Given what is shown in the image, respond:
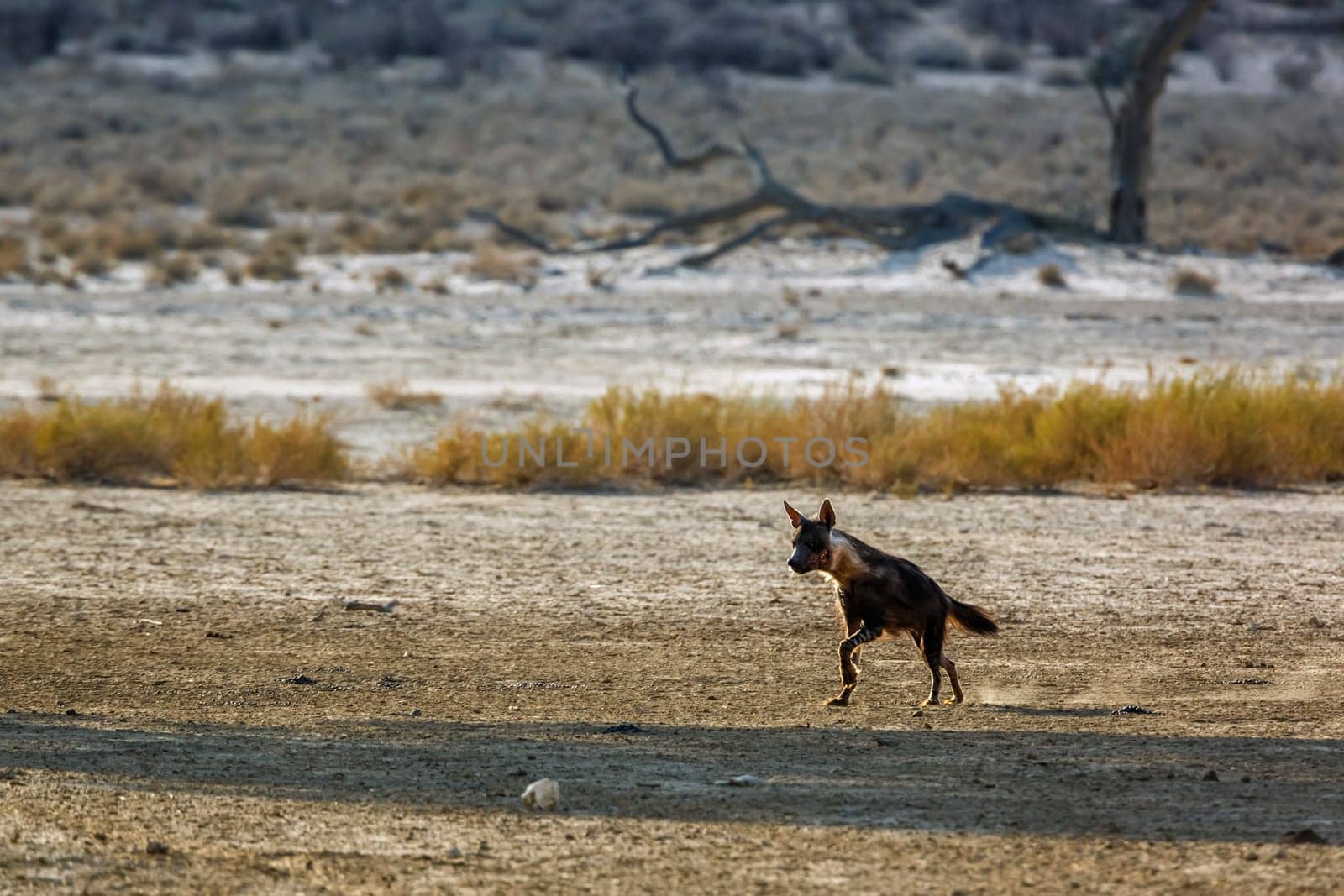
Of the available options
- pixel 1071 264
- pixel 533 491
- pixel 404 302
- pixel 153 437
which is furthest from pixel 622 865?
pixel 1071 264

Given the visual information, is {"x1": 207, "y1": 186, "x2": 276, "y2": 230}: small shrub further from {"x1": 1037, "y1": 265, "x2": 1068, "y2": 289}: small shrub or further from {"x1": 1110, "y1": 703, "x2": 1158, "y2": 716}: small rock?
{"x1": 1110, "y1": 703, "x2": 1158, "y2": 716}: small rock

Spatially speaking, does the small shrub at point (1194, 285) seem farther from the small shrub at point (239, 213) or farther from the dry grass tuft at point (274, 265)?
the small shrub at point (239, 213)

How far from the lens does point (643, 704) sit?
723 cm

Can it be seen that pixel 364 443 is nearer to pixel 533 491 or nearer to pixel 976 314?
pixel 533 491

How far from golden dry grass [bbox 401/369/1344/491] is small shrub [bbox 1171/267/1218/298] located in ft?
37.1

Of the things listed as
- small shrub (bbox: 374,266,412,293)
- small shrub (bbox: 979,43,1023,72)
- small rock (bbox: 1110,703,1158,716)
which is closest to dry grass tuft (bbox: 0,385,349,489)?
Result: small rock (bbox: 1110,703,1158,716)

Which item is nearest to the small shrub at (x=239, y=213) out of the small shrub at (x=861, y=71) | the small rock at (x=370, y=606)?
the small rock at (x=370, y=606)

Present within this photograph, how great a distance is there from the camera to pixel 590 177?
4094 cm

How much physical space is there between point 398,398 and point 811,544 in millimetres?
11089

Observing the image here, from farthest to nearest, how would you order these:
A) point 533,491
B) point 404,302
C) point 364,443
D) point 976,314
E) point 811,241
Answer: point 811,241
point 404,302
point 976,314
point 364,443
point 533,491

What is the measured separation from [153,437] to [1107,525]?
747 centimetres

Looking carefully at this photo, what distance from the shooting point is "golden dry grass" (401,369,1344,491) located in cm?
1338

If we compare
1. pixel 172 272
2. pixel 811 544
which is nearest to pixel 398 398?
pixel 811 544

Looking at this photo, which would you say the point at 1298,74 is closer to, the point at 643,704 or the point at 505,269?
the point at 505,269
